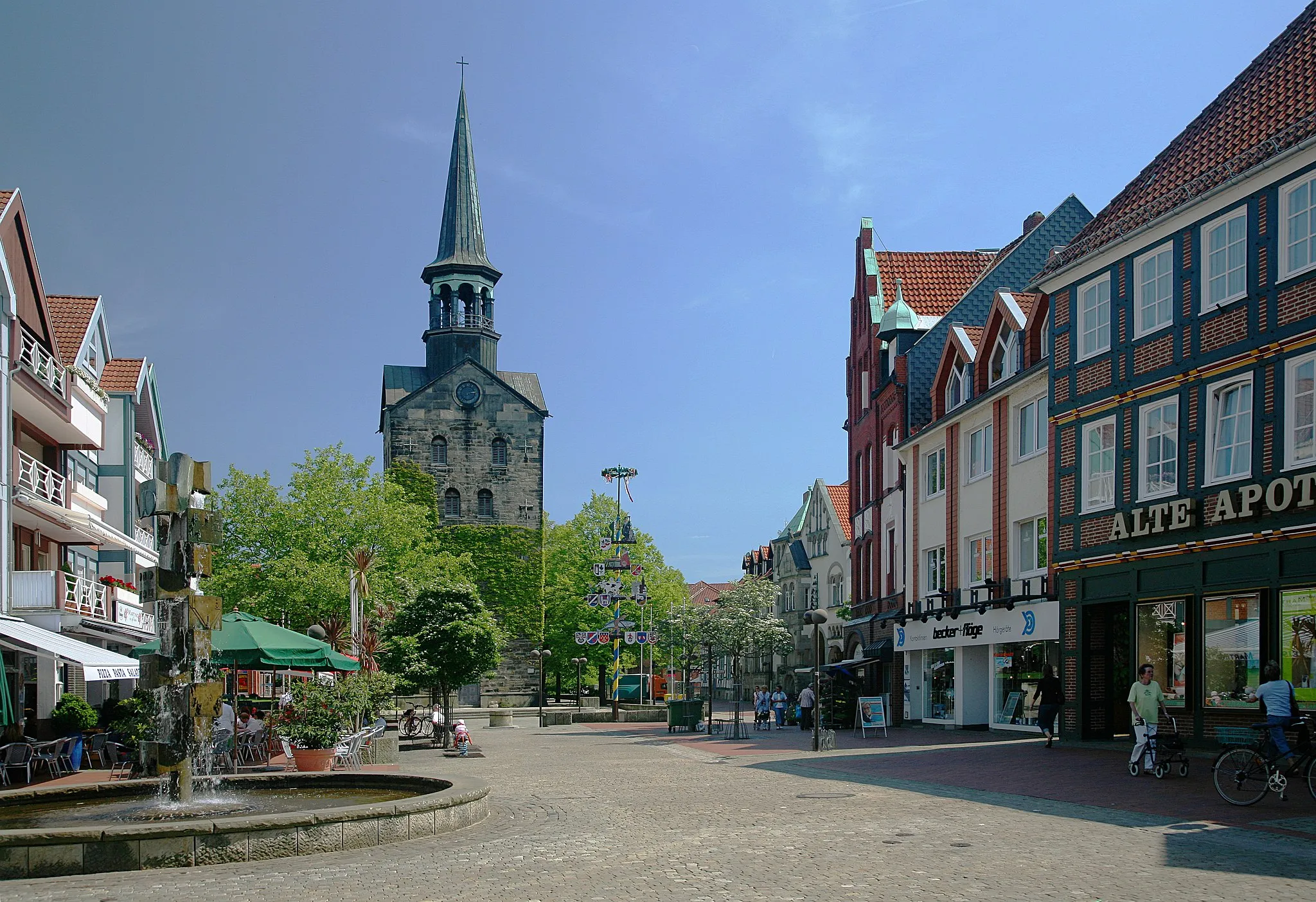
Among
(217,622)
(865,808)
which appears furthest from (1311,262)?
(217,622)

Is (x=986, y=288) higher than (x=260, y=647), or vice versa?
(x=986, y=288)

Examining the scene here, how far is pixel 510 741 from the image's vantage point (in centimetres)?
3484

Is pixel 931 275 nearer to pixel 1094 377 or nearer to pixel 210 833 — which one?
pixel 1094 377

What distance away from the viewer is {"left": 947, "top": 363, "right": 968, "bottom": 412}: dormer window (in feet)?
116

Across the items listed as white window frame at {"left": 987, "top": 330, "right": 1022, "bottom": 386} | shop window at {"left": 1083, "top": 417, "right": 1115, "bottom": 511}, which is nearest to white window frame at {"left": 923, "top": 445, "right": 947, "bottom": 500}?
white window frame at {"left": 987, "top": 330, "right": 1022, "bottom": 386}

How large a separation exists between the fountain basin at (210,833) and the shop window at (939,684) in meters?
22.7

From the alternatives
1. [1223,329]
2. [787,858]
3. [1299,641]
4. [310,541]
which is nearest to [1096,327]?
[1223,329]

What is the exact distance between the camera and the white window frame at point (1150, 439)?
2314 centimetres

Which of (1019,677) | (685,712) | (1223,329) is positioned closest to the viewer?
(1223,329)

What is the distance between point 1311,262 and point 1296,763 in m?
8.48

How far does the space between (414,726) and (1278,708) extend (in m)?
25.0

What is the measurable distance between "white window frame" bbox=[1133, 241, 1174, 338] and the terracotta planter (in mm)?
16108

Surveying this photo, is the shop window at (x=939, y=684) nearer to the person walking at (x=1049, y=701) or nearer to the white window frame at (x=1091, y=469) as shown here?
the person walking at (x=1049, y=701)

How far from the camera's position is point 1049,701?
2594 cm
